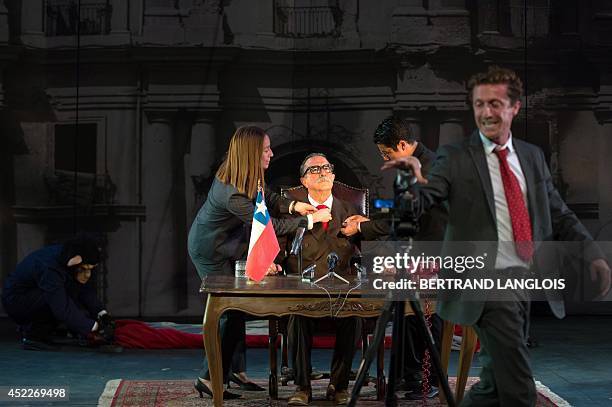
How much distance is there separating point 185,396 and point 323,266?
3.31 ft

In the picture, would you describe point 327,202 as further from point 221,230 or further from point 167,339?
point 167,339

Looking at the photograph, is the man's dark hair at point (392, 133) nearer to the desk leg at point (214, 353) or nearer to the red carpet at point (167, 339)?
the desk leg at point (214, 353)

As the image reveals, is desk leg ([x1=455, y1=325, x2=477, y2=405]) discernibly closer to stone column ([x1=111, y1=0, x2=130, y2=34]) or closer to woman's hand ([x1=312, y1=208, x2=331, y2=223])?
woman's hand ([x1=312, y1=208, x2=331, y2=223])

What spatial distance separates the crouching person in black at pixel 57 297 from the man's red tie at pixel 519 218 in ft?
15.0

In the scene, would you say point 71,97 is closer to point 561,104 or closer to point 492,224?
point 561,104

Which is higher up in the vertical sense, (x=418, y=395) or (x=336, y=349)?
(x=336, y=349)

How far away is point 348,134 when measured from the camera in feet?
29.9

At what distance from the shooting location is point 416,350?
232 inches

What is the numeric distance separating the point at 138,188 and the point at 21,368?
252cm

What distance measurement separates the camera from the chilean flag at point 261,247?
17.5 feet

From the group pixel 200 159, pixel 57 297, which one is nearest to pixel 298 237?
pixel 57 297

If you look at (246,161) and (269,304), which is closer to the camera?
(269,304)

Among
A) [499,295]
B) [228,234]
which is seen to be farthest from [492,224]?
[228,234]

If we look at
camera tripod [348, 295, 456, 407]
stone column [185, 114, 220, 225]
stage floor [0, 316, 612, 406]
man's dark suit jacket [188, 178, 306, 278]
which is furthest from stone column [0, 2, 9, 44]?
camera tripod [348, 295, 456, 407]
